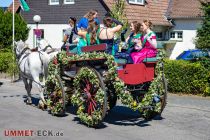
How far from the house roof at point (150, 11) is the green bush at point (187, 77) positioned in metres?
12.0

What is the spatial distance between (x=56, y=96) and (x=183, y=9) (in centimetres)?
2136

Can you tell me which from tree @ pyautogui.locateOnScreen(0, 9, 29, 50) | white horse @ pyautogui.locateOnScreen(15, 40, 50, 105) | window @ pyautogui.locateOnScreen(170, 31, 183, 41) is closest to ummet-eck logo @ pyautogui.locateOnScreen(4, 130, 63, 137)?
white horse @ pyautogui.locateOnScreen(15, 40, 50, 105)

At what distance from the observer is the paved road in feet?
27.7

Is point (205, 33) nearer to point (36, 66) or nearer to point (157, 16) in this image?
point (36, 66)

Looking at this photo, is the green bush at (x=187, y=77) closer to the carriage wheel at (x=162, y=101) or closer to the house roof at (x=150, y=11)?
the carriage wheel at (x=162, y=101)

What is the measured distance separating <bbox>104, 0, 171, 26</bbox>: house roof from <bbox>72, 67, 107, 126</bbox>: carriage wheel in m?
17.3

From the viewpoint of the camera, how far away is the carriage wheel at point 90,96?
863 cm

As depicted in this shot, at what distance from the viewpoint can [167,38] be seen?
30422mm

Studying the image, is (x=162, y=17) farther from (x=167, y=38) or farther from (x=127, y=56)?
(x=127, y=56)

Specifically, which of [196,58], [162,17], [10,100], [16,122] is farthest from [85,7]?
[16,122]

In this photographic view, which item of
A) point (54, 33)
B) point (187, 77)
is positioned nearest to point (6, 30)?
point (54, 33)

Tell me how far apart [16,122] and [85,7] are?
62.5 ft

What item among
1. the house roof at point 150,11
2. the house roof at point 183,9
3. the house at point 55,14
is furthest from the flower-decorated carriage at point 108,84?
the house roof at point 183,9

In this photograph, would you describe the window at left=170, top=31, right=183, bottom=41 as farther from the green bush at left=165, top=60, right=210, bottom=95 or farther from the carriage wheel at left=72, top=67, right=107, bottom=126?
the carriage wheel at left=72, top=67, right=107, bottom=126
